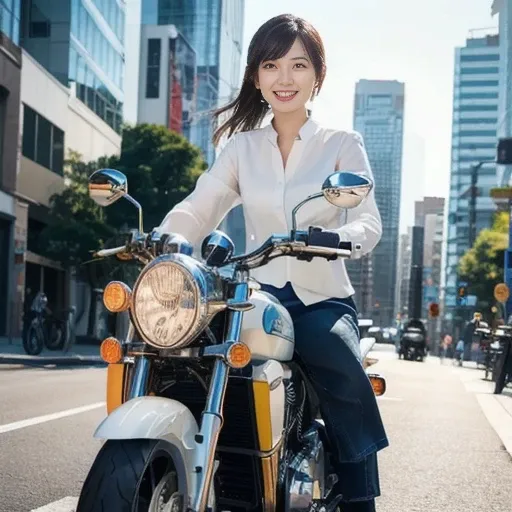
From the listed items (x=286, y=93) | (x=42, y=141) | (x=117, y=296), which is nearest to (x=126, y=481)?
(x=117, y=296)

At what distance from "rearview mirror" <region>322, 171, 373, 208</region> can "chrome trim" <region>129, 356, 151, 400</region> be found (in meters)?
0.73

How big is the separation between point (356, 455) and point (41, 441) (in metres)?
3.79

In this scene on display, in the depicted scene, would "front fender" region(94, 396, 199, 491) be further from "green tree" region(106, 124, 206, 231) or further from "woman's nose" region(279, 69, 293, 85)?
"green tree" region(106, 124, 206, 231)

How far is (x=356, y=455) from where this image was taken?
3.27 metres

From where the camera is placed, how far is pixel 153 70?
225ft

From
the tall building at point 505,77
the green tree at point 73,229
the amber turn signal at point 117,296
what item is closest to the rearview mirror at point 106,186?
the amber turn signal at point 117,296

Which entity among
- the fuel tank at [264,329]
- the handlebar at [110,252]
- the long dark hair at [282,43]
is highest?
the long dark hair at [282,43]

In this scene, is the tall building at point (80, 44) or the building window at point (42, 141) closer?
the building window at point (42, 141)

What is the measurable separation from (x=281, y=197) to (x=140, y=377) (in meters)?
0.98

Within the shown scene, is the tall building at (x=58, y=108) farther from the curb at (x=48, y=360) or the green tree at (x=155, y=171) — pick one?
the curb at (x=48, y=360)

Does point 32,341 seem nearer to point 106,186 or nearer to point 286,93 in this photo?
point 286,93

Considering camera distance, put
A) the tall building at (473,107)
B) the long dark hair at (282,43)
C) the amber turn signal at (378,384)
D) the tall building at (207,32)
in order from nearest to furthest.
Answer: the long dark hair at (282,43)
the amber turn signal at (378,384)
the tall building at (207,32)
the tall building at (473,107)

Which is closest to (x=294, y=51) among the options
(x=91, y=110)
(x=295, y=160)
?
(x=295, y=160)

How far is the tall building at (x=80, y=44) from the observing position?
36.3m
